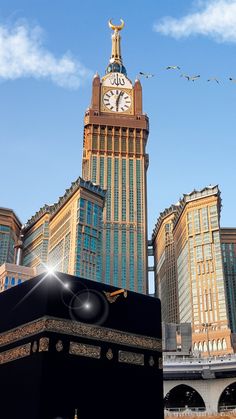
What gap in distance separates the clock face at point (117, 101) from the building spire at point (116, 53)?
857cm

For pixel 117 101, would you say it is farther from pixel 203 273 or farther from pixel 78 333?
pixel 78 333

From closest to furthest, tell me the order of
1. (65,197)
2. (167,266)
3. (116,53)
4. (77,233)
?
(77,233) < (65,197) < (167,266) < (116,53)

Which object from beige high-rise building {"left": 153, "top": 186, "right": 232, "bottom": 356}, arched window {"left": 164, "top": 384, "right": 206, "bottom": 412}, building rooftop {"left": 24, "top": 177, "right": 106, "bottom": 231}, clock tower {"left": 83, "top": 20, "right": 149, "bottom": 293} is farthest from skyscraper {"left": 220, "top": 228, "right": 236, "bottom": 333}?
arched window {"left": 164, "top": 384, "right": 206, "bottom": 412}

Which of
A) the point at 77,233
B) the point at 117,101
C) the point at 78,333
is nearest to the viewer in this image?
the point at 78,333

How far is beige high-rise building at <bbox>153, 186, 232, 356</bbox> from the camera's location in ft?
266

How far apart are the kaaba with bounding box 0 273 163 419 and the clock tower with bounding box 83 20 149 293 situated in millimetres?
74673

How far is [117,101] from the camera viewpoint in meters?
112

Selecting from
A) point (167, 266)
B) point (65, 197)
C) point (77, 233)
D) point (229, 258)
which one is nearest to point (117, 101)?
point (65, 197)

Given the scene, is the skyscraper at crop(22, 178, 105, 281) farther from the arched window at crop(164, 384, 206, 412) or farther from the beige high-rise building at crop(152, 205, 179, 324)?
the arched window at crop(164, 384, 206, 412)

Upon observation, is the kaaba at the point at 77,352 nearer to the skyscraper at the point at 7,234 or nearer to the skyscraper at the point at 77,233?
the skyscraper at the point at 77,233

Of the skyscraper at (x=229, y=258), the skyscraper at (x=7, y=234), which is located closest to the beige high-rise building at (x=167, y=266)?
the skyscraper at (x=229, y=258)

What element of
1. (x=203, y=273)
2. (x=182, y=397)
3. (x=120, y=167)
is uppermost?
(x=120, y=167)

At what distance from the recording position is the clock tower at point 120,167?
95.8 meters

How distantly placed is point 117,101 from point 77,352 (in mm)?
99415
